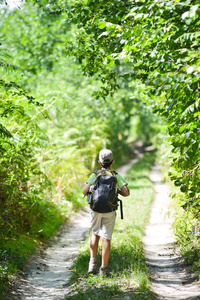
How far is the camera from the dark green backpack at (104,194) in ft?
15.9

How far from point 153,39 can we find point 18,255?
4561 millimetres

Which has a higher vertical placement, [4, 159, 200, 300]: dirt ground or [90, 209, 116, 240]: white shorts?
[90, 209, 116, 240]: white shorts

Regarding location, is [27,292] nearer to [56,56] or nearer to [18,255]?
[18,255]

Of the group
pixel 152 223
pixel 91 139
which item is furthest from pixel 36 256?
pixel 91 139

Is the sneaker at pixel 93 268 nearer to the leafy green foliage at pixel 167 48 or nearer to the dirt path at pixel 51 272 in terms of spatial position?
the dirt path at pixel 51 272

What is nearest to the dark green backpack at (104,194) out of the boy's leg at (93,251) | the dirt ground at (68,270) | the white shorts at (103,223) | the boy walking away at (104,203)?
the boy walking away at (104,203)

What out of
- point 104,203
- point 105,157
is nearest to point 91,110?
point 105,157

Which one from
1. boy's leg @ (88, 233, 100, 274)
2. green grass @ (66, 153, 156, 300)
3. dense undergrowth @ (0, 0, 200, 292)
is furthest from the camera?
boy's leg @ (88, 233, 100, 274)

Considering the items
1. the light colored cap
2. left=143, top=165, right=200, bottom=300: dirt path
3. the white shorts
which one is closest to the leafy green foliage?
the light colored cap

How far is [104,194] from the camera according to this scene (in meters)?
4.86

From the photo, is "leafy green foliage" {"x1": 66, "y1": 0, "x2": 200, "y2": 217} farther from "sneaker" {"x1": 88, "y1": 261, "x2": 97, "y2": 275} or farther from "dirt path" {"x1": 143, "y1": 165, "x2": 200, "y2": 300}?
"sneaker" {"x1": 88, "y1": 261, "x2": 97, "y2": 275}

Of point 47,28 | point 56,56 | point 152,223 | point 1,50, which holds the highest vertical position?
point 47,28

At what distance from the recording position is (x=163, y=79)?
11.1ft

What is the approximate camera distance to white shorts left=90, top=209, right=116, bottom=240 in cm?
498
